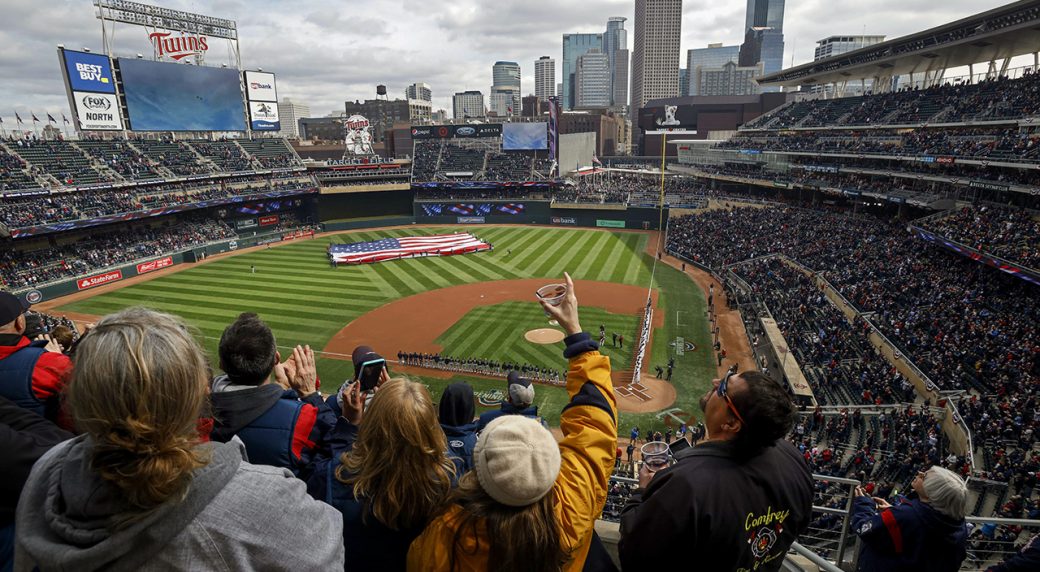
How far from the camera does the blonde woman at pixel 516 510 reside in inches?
93.0

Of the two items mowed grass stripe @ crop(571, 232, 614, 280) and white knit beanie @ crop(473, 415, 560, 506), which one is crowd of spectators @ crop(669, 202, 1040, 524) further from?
white knit beanie @ crop(473, 415, 560, 506)

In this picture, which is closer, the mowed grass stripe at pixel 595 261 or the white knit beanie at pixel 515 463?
the white knit beanie at pixel 515 463

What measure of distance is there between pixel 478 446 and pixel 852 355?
921 inches

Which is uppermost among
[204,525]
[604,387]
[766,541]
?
[204,525]

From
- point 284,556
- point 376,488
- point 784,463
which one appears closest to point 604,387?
point 784,463

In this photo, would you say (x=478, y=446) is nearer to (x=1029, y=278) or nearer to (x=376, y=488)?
(x=376, y=488)

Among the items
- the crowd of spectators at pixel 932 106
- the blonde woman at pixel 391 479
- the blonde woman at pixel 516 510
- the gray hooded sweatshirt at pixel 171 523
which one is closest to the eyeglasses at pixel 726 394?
the blonde woman at pixel 516 510

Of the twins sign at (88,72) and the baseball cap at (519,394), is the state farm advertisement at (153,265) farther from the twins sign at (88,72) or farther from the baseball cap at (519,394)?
the baseball cap at (519,394)

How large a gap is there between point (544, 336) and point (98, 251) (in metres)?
35.7

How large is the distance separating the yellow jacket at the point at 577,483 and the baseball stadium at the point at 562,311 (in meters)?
0.02

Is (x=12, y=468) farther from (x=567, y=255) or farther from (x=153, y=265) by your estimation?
(x=153, y=265)

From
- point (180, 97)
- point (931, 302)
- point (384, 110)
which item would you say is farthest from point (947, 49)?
point (384, 110)

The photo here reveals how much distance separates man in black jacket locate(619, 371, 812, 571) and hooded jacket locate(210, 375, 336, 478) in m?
2.11

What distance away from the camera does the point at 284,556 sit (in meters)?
1.88
